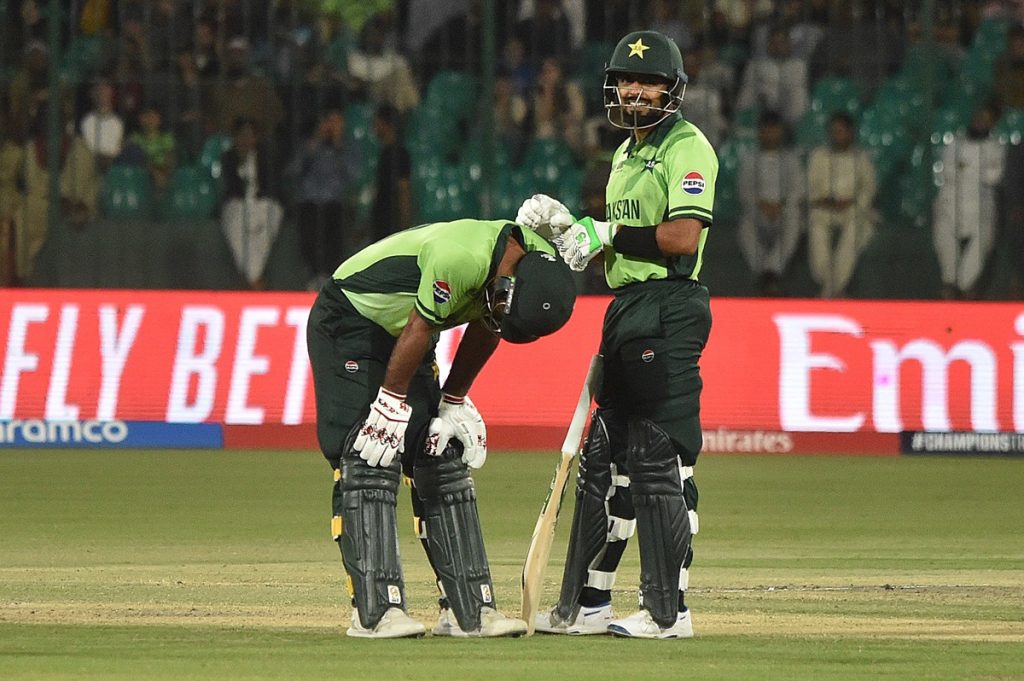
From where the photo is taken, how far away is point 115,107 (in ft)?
56.8

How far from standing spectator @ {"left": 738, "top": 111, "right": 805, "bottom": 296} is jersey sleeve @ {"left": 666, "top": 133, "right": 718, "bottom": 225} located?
9587 mm

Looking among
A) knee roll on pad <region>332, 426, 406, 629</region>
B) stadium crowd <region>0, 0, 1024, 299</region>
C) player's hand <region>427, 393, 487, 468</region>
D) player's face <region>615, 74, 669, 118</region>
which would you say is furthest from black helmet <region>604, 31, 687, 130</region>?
stadium crowd <region>0, 0, 1024, 299</region>

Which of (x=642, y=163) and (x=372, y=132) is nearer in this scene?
(x=642, y=163)

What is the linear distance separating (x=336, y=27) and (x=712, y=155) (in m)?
10.4

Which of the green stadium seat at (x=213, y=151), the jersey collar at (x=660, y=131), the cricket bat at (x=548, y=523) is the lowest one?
the cricket bat at (x=548, y=523)

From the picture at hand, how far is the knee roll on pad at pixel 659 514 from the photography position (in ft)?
24.3

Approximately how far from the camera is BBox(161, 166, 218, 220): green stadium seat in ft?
56.0

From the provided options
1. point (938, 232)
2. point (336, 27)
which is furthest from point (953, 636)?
point (336, 27)

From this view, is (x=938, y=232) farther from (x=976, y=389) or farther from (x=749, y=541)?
(x=749, y=541)

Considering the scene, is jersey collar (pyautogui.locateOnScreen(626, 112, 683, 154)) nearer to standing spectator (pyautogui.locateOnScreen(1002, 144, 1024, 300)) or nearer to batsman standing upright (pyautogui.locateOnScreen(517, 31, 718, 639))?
batsman standing upright (pyautogui.locateOnScreen(517, 31, 718, 639))

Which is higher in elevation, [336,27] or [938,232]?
[336,27]

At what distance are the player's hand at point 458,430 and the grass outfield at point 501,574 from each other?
73cm

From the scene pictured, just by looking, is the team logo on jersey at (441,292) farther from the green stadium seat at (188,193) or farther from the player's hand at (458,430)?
the green stadium seat at (188,193)

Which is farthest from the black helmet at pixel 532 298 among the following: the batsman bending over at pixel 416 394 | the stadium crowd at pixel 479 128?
the stadium crowd at pixel 479 128
